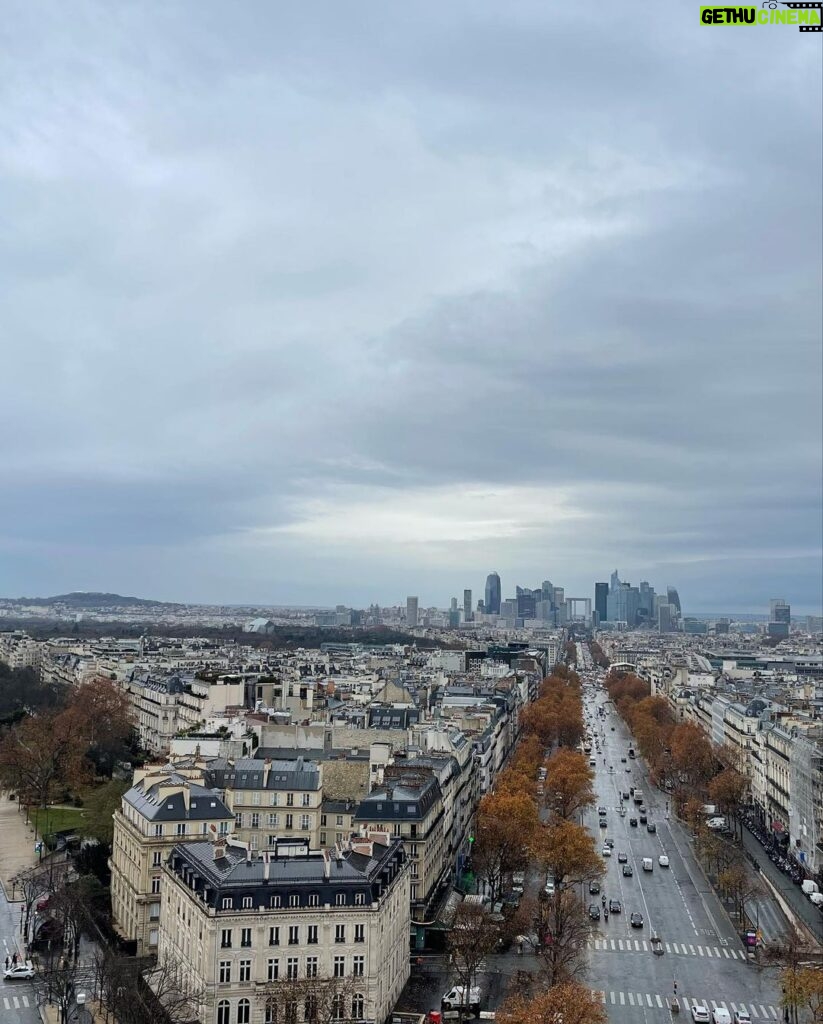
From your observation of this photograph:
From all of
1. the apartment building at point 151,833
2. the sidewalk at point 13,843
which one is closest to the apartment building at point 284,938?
the apartment building at point 151,833

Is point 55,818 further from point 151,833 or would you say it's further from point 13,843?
point 151,833

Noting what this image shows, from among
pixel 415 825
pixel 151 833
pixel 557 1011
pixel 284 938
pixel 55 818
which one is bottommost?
pixel 55 818

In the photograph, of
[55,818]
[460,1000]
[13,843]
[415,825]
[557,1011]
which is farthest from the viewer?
[55,818]

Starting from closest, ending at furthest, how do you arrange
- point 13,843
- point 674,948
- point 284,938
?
point 284,938, point 674,948, point 13,843

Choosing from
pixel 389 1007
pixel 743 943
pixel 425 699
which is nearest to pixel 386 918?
pixel 389 1007

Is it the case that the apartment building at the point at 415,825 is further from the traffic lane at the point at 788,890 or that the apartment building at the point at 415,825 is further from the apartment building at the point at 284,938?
the traffic lane at the point at 788,890

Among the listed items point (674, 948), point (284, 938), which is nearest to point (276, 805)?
point (284, 938)

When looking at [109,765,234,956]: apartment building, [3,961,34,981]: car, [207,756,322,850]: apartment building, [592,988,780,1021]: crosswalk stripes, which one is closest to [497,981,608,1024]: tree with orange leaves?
[592,988,780,1021]: crosswalk stripes

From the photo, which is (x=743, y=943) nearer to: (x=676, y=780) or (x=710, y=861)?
(x=710, y=861)
